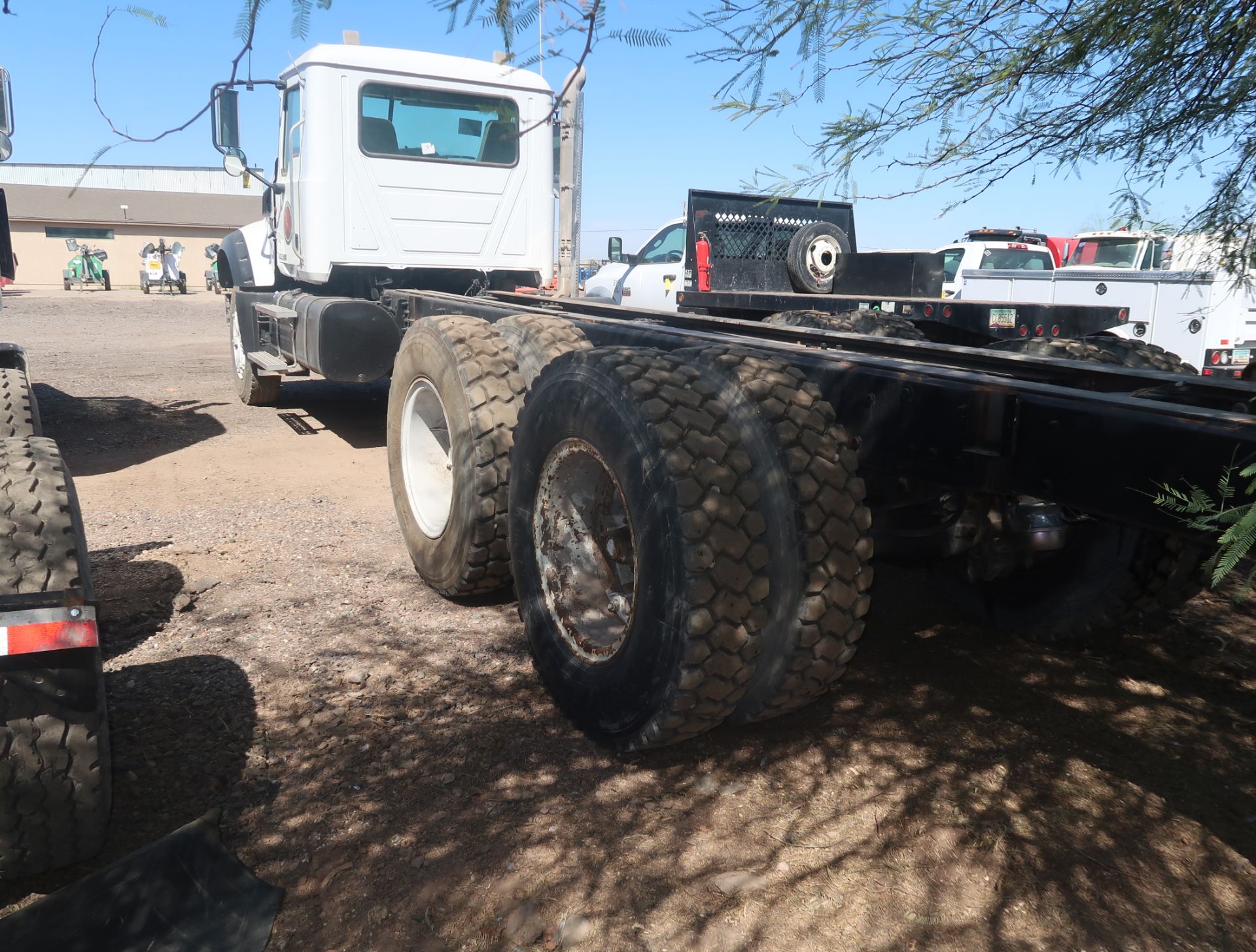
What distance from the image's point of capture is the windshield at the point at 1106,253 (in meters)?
16.6

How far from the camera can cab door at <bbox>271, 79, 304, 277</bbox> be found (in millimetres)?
7699

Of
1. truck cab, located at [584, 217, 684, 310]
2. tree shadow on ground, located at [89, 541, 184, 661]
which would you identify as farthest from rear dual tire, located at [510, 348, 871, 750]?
truck cab, located at [584, 217, 684, 310]

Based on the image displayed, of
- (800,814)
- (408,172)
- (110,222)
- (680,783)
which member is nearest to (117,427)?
(408,172)

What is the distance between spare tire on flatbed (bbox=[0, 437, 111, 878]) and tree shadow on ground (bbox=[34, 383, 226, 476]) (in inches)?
190

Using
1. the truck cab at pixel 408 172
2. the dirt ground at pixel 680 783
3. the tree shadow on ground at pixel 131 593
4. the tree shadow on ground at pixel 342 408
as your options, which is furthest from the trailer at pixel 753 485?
the tree shadow on ground at pixel 342 408

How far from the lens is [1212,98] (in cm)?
324

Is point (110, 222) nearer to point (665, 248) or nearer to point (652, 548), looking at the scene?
point (665, 248)

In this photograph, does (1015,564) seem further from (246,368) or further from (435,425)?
(246,368)

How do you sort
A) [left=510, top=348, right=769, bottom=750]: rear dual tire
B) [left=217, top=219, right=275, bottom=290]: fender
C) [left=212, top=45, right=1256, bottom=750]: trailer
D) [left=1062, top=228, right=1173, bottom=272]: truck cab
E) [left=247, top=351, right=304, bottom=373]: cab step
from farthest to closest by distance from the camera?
[left=1062, top=228, right=1173, bottom=272]: truck cab < [left=217, top=219, right=275, bottom=290]: fender < [left=247, top=351, right=304, bottom=373]: cab step < [left=510, top=348, right=769, bottom=750]: rear dual tire < [left=212, top=45, right=1256, bottom=750]: trailer

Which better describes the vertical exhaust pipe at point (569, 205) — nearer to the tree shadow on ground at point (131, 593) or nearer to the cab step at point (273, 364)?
the cab step at point (273, 364)

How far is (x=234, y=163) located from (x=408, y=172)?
1.31m

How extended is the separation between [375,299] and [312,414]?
189cm

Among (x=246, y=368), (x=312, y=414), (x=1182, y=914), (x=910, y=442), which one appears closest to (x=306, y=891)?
(x=910, y=442)

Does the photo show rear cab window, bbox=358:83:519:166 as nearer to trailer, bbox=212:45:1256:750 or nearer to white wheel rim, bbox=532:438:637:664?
trailer, bbox=212:45:1256:750
